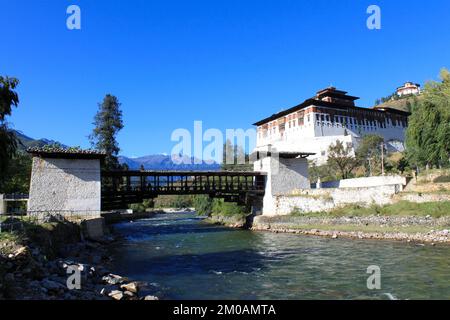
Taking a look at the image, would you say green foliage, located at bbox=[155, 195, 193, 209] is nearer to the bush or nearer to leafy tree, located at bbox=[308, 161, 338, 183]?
leafy tree, located at bbox=[308, 161, 338, 183]

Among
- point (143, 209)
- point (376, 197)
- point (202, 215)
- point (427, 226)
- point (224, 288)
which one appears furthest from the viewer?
point (143, 209)

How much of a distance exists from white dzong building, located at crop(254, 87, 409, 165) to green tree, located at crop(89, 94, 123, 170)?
1508 inches

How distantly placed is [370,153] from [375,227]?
3808 centimetres

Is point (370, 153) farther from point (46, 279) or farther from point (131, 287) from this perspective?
point (46, 279)

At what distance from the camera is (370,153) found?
214 feet

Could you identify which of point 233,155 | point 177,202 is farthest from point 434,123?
point 177,202

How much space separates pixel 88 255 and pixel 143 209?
75.3 metres

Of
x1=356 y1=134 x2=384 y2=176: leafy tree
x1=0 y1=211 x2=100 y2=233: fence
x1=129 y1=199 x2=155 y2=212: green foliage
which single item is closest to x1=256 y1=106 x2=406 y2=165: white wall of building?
x1=356 y1=134 x2=384 y2=176: leafy tree

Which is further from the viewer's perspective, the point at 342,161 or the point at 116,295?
the point at 342,161

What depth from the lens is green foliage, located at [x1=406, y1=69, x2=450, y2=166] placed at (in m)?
34.3

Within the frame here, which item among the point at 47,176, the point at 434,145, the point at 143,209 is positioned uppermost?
the point at 434,145

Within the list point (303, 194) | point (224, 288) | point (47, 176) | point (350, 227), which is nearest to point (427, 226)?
point (350, 227)

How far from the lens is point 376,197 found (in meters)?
34.1
